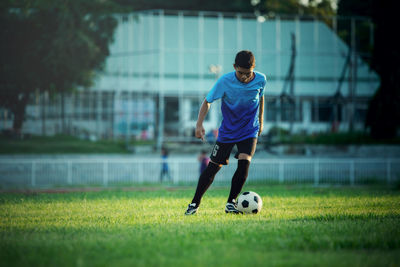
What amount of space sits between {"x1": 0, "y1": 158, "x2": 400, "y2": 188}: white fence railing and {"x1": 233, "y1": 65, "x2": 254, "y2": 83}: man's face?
39.7 ft

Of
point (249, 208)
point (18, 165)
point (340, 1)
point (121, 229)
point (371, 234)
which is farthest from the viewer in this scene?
point (340, 1)

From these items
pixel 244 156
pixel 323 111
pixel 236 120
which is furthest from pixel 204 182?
pixel 323 111

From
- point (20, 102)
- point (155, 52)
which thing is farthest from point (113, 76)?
point (20, 102)

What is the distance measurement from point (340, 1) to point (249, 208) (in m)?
40.1

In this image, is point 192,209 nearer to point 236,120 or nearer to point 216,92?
point 236,120

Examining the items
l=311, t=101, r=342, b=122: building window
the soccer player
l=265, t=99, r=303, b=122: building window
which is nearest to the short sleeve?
the soccer player

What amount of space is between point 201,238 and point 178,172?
46.1ft

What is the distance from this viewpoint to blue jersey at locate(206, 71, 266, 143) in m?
6.45

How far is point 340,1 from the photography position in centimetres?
4294

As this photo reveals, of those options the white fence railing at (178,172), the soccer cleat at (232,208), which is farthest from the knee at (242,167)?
the white fence railing at (178,172)

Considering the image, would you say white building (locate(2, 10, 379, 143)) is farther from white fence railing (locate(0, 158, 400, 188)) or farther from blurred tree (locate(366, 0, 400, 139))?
white fence railing (locate(0, 158, 400, 188))

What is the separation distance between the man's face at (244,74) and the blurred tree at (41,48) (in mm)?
20159

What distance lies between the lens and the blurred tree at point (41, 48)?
2464 cm

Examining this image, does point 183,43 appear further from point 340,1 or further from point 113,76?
point 340,1
